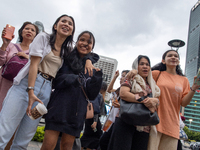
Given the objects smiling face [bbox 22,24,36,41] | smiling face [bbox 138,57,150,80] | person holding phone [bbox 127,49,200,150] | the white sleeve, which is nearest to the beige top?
the white sleeve

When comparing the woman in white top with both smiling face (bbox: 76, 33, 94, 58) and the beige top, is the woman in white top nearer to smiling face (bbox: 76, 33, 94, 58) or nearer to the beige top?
the beige top

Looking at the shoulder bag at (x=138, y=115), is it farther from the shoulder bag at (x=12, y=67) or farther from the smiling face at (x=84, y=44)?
the shoulder bag at (x=12, y=67)

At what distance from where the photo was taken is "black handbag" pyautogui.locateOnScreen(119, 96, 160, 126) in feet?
6.14

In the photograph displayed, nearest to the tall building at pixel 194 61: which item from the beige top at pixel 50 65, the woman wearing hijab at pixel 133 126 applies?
Answer: the woman wearing hijab at pixel 133 126

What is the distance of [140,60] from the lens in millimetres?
2461

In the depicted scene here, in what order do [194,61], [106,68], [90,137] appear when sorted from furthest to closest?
1. [194,61]
2. [106,68]
3. [90,137]

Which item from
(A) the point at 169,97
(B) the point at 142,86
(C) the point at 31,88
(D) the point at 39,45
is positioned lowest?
(C) the point at 31,88

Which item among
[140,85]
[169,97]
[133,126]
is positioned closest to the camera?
[133,126]

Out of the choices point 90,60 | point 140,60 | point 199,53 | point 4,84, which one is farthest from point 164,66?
point 199,53

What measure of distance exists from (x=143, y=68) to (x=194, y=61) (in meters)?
129

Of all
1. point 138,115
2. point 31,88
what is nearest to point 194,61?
point 138,115

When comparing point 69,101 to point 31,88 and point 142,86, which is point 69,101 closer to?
point 31,88

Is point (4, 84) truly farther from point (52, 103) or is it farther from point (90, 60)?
point (90, 60)

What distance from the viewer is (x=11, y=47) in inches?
89.7
